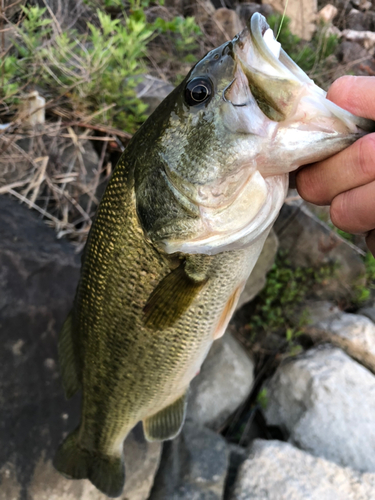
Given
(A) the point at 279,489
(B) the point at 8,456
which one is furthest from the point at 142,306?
(A) the point at 279,489

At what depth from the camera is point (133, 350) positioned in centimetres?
120

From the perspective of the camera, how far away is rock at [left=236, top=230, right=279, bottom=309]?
8.42 feet

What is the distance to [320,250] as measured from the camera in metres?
3.04

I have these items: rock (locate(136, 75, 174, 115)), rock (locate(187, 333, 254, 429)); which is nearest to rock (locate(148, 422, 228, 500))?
rock (locate(187, 333, 254, 429))

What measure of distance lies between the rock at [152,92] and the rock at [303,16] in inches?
122

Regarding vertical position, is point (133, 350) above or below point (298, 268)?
above

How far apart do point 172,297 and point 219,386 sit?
174cm

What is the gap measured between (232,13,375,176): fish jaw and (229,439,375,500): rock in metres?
1.85

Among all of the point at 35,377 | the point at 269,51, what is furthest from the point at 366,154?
the point at 35,377

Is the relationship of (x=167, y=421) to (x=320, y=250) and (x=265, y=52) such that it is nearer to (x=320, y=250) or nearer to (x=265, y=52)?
(x=265, y=52)

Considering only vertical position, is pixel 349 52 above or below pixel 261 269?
above

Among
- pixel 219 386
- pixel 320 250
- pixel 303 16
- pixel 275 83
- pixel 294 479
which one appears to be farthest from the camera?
pixel 303 16

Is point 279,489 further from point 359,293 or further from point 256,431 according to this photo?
point 359,293

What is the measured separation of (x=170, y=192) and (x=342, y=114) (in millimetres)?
438
